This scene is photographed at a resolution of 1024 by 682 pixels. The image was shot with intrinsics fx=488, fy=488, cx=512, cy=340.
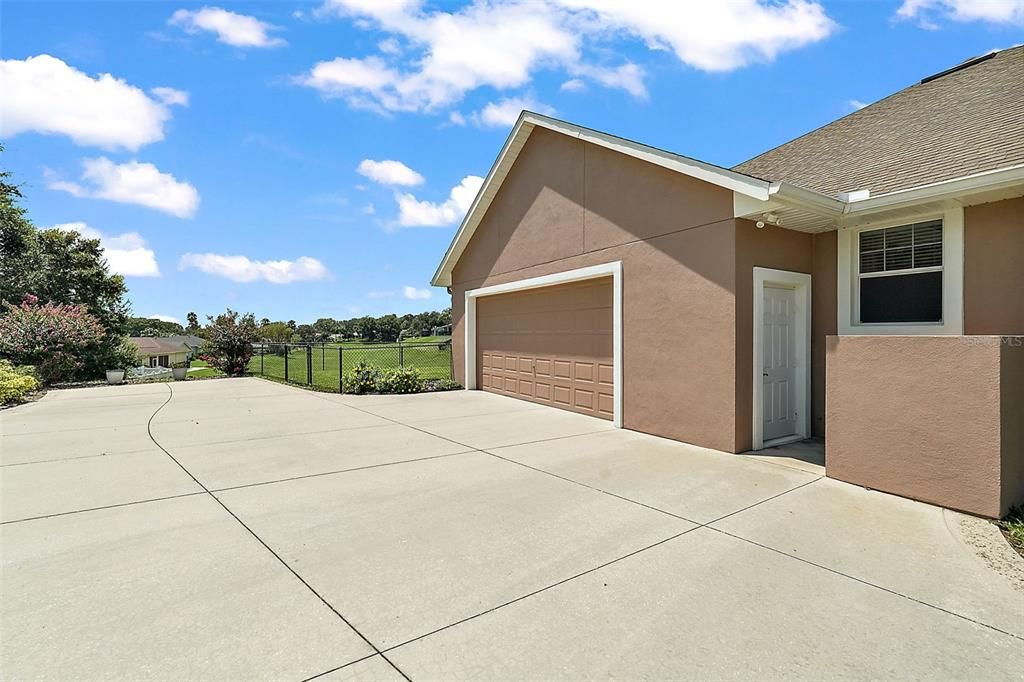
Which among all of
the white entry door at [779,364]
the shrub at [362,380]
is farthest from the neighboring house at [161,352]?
the white entry door at [779,364]

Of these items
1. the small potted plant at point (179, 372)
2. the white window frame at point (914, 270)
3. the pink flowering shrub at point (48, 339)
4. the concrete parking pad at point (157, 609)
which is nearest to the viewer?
the concrete parking pad at point (157, 609)

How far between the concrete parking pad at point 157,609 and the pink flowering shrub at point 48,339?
1495 cm

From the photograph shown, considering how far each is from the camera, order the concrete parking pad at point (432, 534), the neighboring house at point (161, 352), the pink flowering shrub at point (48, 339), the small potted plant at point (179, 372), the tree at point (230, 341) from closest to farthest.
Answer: the concrete parking pad at point (432, 534) < the pink flowering shrub at point (48, 339) < the small potted plant at point (179, 372) < the tree at point (230, 341) < the neighboring house at point (161, 352)

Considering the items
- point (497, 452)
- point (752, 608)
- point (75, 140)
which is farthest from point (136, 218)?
point (752, 608)

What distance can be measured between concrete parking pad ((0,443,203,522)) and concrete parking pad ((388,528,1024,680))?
3.97 m

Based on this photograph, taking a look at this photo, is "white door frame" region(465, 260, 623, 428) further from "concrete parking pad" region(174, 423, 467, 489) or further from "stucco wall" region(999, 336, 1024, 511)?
"stucco wall" region(999, 336, 1024, 511)

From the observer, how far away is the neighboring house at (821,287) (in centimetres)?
452

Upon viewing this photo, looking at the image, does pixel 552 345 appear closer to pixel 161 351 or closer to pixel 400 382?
pixel 400 382

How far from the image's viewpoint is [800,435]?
7.32 meters

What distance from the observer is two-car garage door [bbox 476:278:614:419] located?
29.5ft

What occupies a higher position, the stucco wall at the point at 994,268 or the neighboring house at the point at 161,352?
the stucco wall at the point at 994,268

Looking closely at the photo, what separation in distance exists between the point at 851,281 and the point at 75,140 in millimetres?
17178

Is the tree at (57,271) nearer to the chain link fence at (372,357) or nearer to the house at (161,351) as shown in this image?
Answer: the chain link fence at (372,357)

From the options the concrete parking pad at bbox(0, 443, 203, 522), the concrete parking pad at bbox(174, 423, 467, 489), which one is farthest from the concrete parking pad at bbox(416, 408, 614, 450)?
the concrete parking pad at bbox(0, 443, 203, 522)
